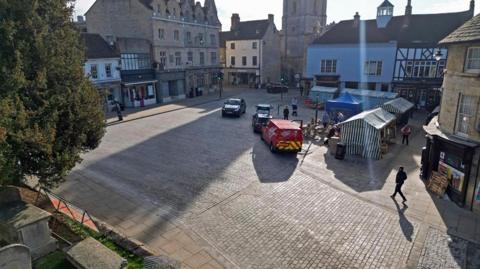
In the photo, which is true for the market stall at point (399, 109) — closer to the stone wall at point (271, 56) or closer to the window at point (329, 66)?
the window at point (329, 66)

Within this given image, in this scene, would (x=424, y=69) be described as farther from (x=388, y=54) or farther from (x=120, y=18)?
(x=120, y=18)

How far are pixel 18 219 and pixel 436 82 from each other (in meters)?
37.5

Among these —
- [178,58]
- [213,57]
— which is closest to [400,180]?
[178,58]

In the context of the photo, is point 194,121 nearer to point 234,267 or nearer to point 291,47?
point 234,267

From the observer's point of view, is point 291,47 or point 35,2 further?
point 291,47

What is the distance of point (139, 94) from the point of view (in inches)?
1404

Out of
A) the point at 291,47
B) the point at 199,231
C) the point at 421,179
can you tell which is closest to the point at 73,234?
the point at 199,231

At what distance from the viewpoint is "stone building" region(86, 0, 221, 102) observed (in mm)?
35438

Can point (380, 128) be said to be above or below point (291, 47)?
below

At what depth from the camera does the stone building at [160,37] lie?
3544 centimetres

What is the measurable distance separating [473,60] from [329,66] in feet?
94.4

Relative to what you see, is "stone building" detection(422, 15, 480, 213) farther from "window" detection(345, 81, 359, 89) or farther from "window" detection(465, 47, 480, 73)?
"window" detection(345, 81, 359, 89)

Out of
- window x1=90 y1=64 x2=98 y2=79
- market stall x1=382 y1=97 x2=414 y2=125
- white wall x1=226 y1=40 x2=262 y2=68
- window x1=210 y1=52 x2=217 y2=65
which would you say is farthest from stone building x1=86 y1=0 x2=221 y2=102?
market stall x1=382 y1=97 x2=414 y2=125

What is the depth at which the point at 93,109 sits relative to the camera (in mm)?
10023
